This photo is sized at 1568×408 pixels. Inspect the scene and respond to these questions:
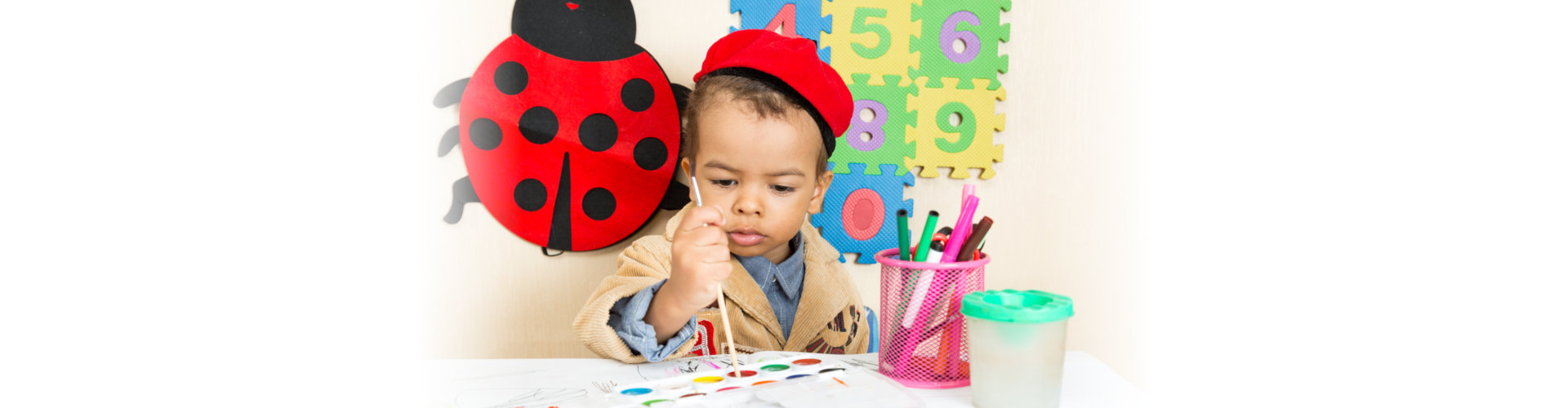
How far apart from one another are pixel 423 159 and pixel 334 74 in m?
0.14

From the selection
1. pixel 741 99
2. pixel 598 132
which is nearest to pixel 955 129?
pixel 741 99

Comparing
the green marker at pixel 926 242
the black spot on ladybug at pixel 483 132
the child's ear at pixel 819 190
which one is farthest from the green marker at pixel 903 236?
the black spot on ladybug at pixel 483 132

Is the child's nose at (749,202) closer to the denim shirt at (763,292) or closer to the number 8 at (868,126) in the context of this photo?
the denim shirt at (763,292)

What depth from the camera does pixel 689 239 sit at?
0.68m

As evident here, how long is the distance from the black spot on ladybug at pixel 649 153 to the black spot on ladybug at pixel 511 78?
0.16 metres

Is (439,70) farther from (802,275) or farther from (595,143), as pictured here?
(802,275)

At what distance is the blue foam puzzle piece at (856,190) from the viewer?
1049mm

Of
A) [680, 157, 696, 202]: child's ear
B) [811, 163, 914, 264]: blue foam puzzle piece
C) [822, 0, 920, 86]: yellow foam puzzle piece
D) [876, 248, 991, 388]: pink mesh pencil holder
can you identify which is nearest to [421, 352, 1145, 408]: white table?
[876, 248, 991, 388]: pink mesh pencil holder

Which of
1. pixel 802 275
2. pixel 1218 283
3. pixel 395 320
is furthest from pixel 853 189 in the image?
pixel 395 320

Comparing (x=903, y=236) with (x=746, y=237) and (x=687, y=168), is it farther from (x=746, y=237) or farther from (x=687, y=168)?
(x=687, y=168)

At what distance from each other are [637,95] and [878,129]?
0.33 meters

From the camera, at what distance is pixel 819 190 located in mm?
954

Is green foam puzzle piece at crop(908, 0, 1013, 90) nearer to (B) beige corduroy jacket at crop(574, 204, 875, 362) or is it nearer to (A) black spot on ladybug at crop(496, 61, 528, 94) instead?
(B) beige corduroy jacket at crop(574, 204, 875, 362)

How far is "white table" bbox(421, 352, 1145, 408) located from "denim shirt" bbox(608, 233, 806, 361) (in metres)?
0.02
